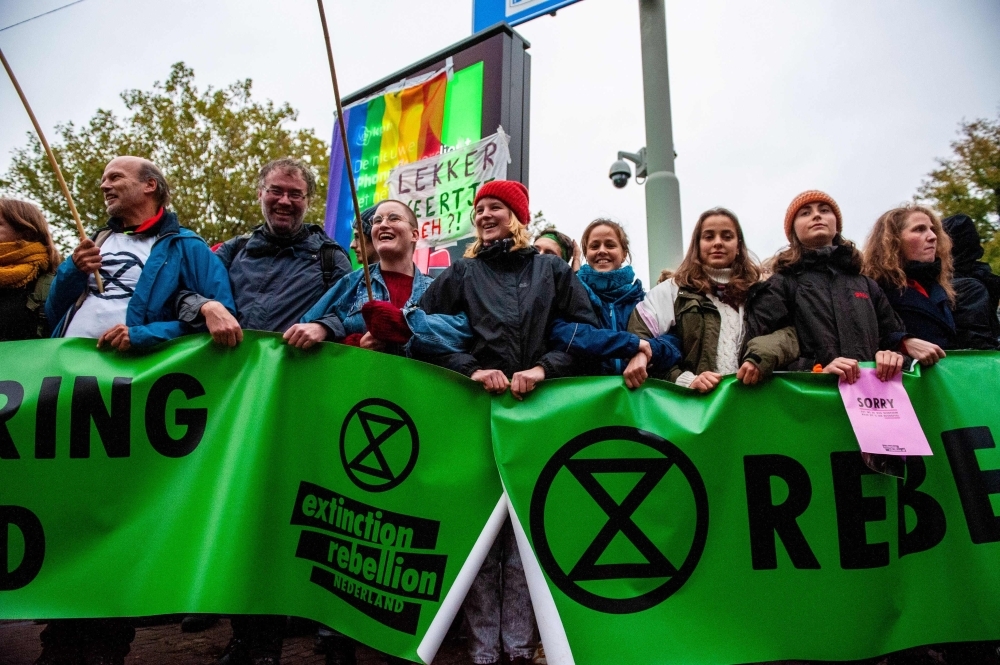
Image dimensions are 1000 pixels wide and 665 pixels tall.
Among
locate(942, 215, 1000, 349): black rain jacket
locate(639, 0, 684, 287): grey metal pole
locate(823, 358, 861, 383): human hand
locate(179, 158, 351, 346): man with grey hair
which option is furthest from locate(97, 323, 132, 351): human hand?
locate(942, 215, 1000, 349): black rain jacket

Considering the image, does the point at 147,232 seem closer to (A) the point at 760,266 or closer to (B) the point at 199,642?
(B) the point at 199,642

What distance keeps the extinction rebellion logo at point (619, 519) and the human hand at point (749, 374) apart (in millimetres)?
367

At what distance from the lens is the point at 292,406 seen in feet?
7.85

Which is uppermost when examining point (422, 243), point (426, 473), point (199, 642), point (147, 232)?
point (422, 243)

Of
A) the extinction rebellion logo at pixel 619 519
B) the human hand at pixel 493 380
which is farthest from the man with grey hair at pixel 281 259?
the extinction rebellion logo at pixel 619 519

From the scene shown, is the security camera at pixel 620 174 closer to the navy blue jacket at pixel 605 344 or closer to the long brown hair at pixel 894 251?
the long brown hair at pixel 894 251

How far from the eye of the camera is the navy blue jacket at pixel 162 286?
2.52m

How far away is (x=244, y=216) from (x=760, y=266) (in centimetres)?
1432

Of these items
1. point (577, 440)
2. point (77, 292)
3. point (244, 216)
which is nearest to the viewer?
point (577, 440)

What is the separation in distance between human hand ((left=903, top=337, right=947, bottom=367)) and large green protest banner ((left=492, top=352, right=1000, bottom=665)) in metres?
0.06

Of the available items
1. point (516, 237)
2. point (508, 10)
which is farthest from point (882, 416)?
point (508, 10)

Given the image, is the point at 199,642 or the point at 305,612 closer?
the point at 305,612

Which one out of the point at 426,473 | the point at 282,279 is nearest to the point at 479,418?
the point at 426,473

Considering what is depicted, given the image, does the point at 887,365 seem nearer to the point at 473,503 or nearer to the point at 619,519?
the point at 619,519
